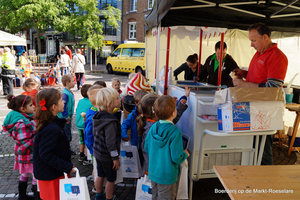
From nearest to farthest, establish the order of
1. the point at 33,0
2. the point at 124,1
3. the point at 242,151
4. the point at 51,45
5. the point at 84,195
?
the point at 84,195 < the point at 242,151 < the point at 33,0 < the point at 124,1 < the point at 51,45

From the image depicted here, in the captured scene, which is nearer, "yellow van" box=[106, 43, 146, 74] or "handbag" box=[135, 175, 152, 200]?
"handbag" box=[135, 175, 152, 200]

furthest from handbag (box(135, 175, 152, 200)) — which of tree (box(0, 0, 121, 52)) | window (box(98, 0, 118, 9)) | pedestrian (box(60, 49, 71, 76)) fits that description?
window (box(98, 0, 118, 9))

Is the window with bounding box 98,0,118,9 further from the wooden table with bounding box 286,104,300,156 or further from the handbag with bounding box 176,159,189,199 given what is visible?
the handbag with bounding box 176,159,189,199

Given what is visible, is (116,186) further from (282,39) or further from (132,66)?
(132,66)

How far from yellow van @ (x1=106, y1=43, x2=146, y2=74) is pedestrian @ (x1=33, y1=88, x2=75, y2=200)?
1346cm

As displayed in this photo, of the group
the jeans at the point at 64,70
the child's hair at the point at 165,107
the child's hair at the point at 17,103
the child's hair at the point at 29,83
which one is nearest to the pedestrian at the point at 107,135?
the child's hair at the point at 165,107

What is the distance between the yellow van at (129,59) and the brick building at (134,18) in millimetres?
9653

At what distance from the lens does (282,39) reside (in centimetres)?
724

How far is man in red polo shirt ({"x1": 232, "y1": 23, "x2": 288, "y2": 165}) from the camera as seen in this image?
102 inches

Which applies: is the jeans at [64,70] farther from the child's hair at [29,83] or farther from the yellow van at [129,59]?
the child's hair at [29,83]

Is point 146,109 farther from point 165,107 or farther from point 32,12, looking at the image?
point 32,12

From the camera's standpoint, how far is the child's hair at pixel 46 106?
7.64ft

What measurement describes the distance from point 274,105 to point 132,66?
1469cm

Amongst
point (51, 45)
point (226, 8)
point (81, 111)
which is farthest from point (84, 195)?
point (51, 45)
